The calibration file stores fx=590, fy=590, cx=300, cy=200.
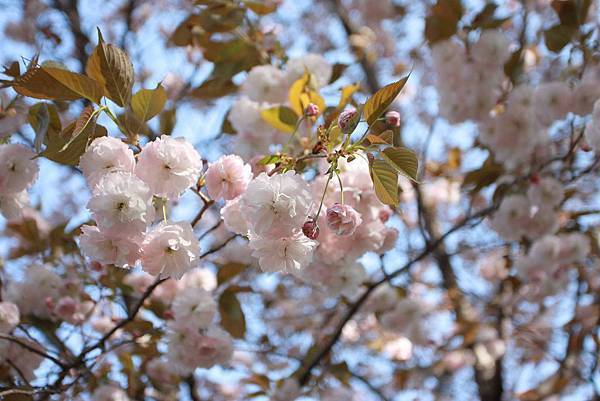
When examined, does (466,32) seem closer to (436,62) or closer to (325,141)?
(436,62)

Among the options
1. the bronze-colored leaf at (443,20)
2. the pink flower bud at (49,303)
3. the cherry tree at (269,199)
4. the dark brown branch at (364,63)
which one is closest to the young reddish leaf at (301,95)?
the cherry tree at (269,199)

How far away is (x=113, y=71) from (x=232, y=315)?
36.8 inches

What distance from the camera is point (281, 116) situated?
1609 mm

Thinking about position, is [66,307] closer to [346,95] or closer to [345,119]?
[346,95]

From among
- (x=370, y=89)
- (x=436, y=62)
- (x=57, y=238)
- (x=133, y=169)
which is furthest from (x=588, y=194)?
(x=133, y=169)

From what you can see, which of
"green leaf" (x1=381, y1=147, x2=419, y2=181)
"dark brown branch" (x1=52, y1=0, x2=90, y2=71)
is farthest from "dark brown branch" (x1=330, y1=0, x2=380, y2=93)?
"green leaf" (x1=381, y1=147, x2=419, y2=181)

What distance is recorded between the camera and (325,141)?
1218 millimetres

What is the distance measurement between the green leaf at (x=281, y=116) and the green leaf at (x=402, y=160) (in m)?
0.57

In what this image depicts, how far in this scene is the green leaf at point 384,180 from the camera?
3.66 ft

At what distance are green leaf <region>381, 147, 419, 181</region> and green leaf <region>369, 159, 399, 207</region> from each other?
0.12 feet

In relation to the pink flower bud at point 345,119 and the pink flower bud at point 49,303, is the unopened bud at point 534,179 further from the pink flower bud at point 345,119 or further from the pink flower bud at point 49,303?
the pink flower bud at point 49,303

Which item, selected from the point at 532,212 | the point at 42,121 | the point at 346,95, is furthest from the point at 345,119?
the point at 532,212

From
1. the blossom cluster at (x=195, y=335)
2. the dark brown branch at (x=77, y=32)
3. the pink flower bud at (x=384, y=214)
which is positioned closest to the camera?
the pink flower bud at (x=384, y=214)

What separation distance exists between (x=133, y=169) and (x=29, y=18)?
11.6 ft
